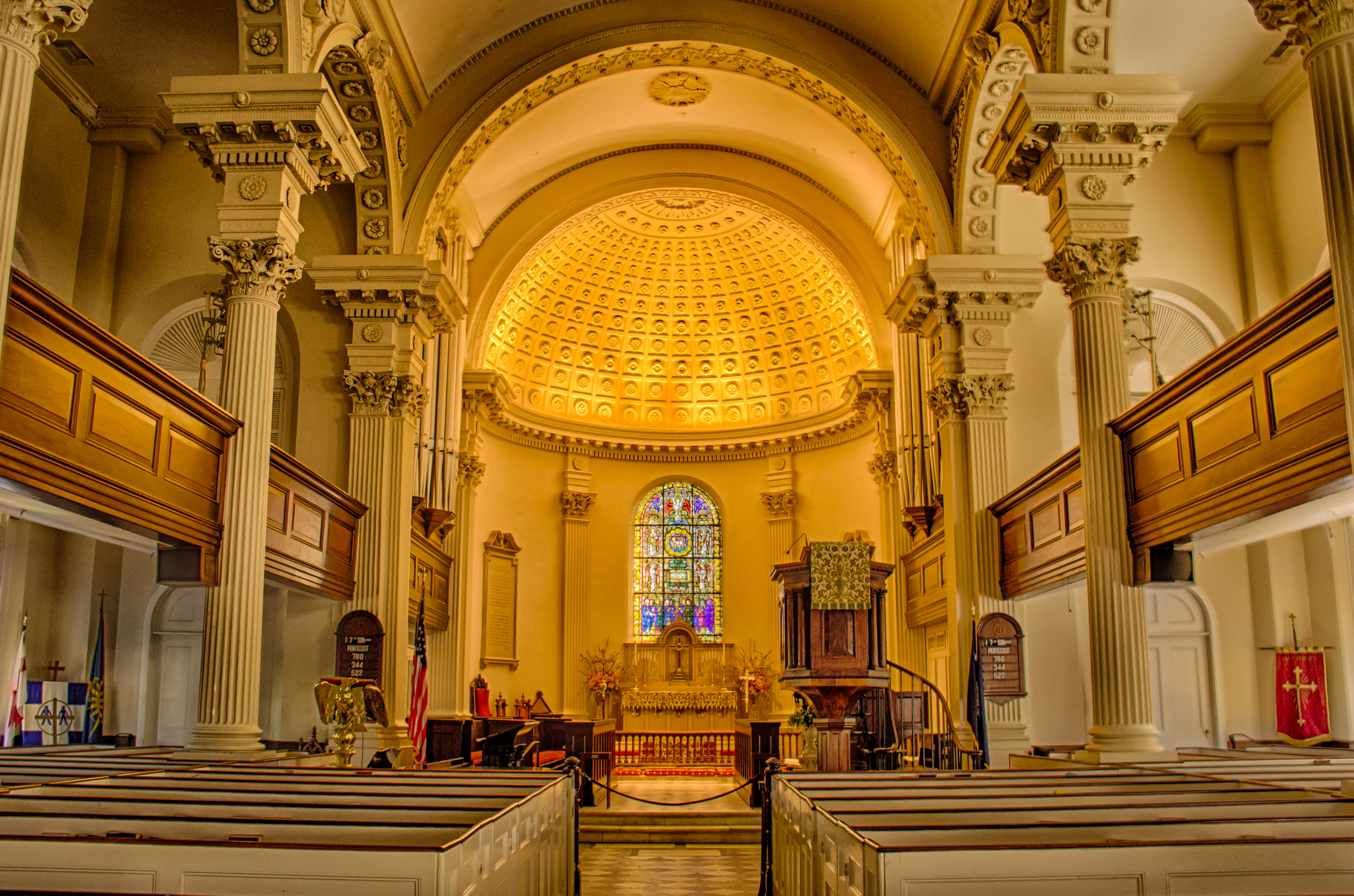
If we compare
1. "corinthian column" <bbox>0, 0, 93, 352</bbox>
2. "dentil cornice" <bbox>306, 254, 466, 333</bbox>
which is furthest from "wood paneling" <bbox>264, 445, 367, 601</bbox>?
"corinthian column" <bbox>0, 0, 93, 352</bbox>

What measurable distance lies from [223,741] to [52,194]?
8616 millimetres

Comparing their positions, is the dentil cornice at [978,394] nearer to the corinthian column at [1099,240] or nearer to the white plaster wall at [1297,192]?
the white plaster wall at [1297,192]

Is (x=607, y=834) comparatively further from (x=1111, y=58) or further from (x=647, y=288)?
(x=647, y=288)

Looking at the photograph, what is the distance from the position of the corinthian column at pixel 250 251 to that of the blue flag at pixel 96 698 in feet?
17.9

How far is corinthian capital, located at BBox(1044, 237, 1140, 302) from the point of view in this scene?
33.6 feet

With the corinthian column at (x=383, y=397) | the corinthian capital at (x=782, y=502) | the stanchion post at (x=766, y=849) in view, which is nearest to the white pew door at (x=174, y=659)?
the corinthian column at (x=383, y=397)

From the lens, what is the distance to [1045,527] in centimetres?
1265

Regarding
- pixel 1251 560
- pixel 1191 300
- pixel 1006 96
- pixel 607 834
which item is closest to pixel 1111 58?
pixel 1006 96

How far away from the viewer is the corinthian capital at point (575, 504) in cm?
2473

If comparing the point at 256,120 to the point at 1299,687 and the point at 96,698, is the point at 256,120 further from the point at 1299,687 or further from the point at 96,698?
the point at 1299,687

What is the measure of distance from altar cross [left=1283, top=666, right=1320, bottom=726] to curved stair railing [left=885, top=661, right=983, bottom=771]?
167 inches

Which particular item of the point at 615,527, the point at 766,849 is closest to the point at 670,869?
the point at 766,849

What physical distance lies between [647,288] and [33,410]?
1851 centimetres

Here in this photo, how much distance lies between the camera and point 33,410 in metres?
7.46
